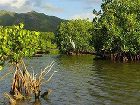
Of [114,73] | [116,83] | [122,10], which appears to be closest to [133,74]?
[114,73]

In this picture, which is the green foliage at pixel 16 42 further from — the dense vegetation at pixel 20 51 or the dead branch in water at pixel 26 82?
the dead branch in water at pixel 26 82

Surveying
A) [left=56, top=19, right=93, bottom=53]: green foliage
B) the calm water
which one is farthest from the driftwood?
[left=56, top=19, right=93, bottom=53]: green foliage

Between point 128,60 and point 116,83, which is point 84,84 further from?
point 128,60

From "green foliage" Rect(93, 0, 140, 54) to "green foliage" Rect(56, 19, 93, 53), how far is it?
38989 mm

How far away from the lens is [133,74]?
213 feet

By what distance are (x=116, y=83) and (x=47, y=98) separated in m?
14.8

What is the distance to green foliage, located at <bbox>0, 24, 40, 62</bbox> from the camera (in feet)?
133

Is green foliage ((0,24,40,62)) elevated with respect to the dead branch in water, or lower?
elevated

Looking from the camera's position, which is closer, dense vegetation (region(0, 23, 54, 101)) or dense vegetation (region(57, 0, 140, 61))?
dense vegetation (region(0, 23, 54, 101))

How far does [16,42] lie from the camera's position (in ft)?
136

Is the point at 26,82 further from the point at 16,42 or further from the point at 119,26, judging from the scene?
the point at 119,26

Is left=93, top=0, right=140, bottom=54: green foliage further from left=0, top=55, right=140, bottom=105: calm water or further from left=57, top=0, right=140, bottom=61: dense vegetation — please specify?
left=0, top=55, right=140, bottom=105: calm water

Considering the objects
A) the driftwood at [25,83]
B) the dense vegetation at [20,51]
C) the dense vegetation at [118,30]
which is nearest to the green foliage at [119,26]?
the dense vegetation at [118,30]

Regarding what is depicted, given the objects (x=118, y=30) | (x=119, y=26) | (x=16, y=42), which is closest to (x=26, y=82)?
(x=16, y=42)
